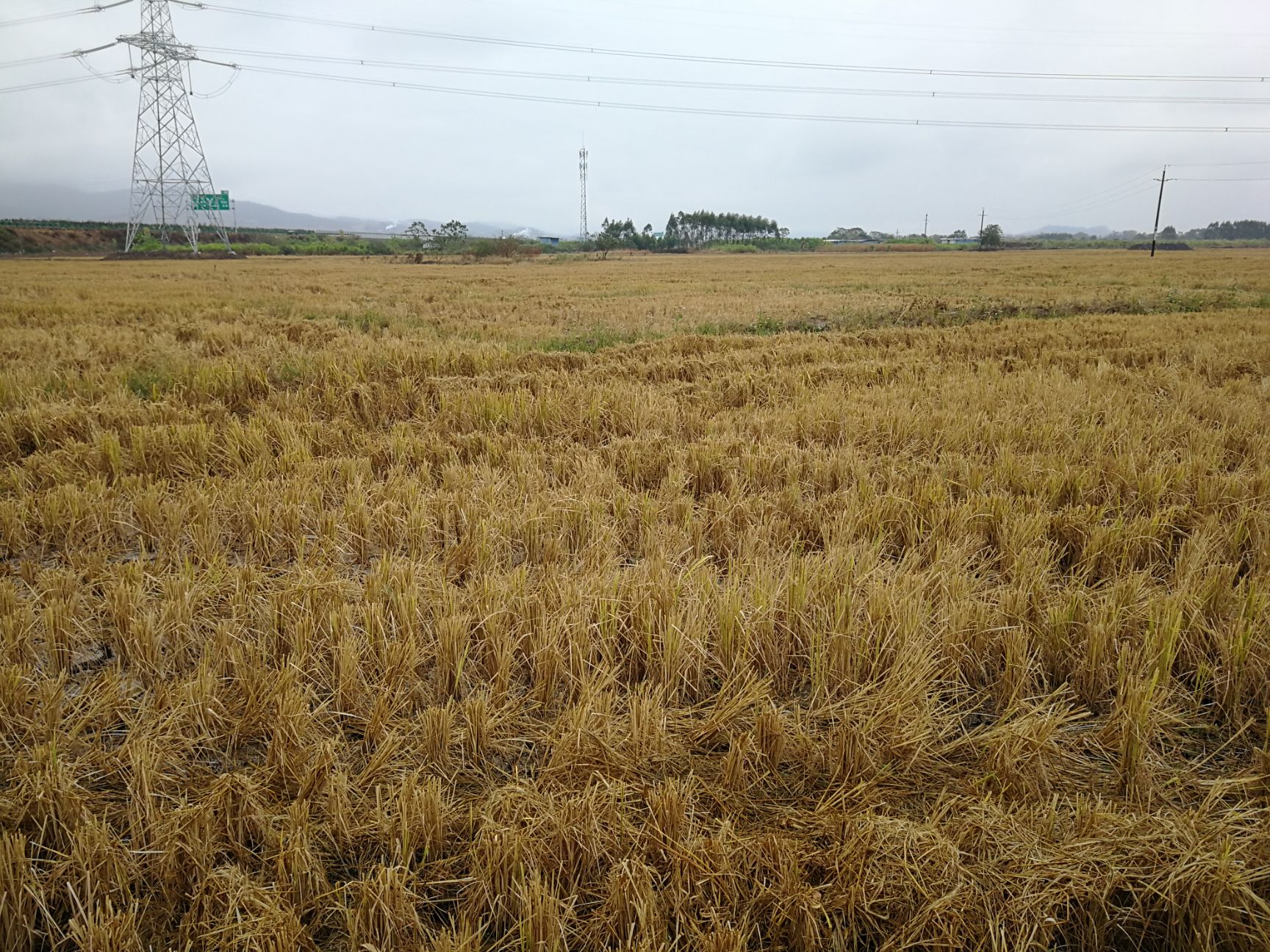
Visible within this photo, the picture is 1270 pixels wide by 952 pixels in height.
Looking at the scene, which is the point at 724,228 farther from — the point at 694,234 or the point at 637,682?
the point at 637,682

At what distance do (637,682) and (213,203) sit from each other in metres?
85.0

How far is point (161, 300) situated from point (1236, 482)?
19.5 meters

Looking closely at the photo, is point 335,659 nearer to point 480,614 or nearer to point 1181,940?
point 480,614

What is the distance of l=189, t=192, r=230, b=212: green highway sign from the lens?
61938 millimetres

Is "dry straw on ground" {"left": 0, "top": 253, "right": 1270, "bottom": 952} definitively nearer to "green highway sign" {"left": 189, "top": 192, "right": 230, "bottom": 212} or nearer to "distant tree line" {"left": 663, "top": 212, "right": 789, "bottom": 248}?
"green highway sign" {"left": 189, "top": 192, "right": 230, "bottom": 212}

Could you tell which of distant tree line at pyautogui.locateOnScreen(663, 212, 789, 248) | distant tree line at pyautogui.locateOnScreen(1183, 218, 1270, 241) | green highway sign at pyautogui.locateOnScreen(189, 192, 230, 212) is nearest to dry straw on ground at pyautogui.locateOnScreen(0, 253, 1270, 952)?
green highway sign at pyautogui.locateOnScreen(189, 192, 230, 212)

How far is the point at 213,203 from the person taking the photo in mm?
67812

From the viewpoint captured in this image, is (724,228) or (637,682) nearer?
(637,682)

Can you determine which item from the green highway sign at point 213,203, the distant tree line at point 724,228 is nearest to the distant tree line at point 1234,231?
the distant tree line at point 724,228

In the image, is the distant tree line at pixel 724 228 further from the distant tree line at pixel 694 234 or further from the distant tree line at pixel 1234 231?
the distant tree line at pixel 1234 231

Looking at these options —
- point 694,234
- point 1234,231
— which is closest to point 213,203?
point 694,234

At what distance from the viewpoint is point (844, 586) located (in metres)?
2.72

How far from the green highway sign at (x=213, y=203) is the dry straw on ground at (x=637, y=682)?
7251cm

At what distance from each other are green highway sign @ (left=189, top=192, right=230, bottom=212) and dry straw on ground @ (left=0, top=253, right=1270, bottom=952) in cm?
7251
